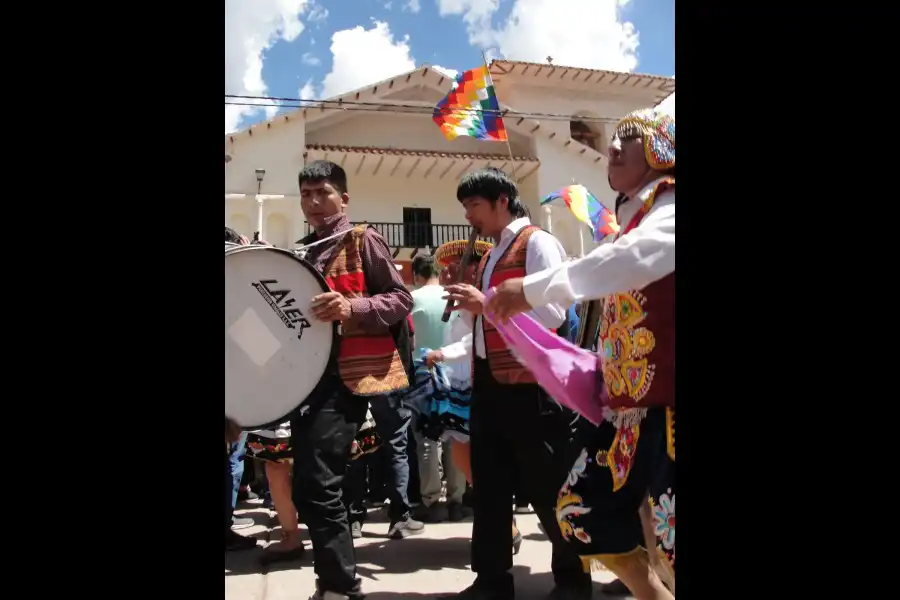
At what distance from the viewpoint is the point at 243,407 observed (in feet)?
8.16

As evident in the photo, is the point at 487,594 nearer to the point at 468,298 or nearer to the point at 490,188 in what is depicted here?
the point at 468,298

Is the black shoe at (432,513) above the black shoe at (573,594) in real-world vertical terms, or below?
below

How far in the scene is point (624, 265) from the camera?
6.10 feet

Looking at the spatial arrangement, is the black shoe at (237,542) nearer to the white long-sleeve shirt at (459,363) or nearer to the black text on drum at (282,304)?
the white long-sleeve shirt at (459,363)

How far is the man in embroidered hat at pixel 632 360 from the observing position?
188cm

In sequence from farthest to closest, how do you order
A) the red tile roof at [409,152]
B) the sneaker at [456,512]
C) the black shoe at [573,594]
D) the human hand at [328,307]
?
the red tile roof at [409,152] → the sneaker at [456,512] → the black shoe at [573,594] → the human hand at [328,307]

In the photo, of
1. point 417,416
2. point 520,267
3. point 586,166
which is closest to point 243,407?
point 520,267

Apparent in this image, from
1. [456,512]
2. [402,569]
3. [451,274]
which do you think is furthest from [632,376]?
[456,512]

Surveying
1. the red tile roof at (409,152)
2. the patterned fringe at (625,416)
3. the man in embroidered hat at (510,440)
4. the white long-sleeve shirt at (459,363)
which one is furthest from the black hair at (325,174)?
the red tile roof at (409,152)

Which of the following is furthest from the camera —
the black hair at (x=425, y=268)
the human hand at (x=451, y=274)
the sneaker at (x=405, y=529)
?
the black hair at (x=425, y=268)

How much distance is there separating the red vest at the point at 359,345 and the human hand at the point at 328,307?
20 cm
